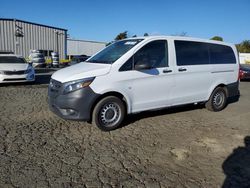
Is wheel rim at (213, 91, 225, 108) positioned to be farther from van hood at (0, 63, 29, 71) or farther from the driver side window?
van hood at (0, 63, 29, 71)

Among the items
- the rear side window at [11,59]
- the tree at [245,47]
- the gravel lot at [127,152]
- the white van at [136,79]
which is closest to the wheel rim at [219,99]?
the white van at [136,79]

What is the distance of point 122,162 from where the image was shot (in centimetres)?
402

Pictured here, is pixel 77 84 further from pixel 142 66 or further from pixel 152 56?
pixel 152 56

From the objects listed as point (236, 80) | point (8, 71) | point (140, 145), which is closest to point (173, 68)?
point (140, 145)

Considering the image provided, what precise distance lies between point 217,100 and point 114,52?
348 cm

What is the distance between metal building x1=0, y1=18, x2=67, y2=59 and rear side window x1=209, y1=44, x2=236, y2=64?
2779 cm

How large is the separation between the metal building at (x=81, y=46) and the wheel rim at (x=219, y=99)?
1548 inches

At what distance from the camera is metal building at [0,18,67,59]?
29698 millimetres

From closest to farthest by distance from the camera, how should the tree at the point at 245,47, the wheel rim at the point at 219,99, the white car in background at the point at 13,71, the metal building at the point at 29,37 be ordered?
the wheel rim at the point at 219,99 → the white car in background at the point at 13,71 → the metal building at the point at 29,37 → the tree at the point at 245,47

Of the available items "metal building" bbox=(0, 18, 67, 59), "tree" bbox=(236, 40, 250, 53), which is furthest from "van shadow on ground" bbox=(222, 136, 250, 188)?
"tree" bbox=(236, 40, 250, 53)

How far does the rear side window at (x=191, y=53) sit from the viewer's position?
6.32m

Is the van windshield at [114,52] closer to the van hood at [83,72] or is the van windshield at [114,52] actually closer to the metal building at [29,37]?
the van hood at [83,72]

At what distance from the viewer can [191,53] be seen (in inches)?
Answer: 262

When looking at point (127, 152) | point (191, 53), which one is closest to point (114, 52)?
point (191, 53)
